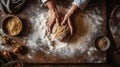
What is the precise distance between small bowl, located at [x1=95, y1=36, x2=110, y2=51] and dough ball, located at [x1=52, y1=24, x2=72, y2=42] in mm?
171

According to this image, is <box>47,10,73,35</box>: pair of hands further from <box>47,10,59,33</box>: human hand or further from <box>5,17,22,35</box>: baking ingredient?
<box>5,17,22,35</box>: baking ingredient

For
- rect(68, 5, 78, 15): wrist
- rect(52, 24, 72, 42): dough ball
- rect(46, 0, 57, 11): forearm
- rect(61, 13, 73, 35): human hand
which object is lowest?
rect(52, 24, 72, 42): dough ball

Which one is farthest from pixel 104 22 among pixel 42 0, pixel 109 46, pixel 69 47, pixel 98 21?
pixel 42 0

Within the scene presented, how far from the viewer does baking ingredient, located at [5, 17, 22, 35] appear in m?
1.72

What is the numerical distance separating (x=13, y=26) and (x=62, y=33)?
0.97ft

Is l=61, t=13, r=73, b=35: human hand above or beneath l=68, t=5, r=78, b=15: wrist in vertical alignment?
beneath

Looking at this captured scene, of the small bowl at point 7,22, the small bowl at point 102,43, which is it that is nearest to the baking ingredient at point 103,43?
the small bowl at point 102,43

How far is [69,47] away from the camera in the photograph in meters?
1.72

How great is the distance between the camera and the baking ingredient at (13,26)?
1.72 meters

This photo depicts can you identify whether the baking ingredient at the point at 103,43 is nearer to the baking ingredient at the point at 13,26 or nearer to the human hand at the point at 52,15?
the human hand at the point at 52,15

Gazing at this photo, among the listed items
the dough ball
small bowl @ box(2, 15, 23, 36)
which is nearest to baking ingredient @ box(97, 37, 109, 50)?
the dough ball

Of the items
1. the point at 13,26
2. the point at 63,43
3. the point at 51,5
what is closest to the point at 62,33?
the point at 63,43

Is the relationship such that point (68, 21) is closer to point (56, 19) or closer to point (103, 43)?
point (56, 19)

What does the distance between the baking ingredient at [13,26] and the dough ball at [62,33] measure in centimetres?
21
